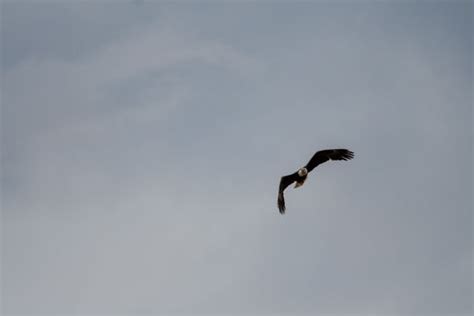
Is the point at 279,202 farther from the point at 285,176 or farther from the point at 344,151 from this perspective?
the point at 344,151

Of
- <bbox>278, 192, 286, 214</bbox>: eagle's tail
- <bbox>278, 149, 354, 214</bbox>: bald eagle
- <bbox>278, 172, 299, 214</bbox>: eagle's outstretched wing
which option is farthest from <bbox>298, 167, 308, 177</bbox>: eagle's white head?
<bbox>278, 192, 286, 214</bbox>: eagle's tail

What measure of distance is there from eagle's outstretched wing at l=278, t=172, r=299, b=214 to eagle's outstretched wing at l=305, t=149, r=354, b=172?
3.74 ft

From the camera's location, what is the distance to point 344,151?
3888 centimetres

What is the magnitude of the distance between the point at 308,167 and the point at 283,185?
2.07m

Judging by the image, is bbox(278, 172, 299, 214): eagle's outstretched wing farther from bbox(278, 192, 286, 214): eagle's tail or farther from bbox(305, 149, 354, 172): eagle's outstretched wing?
bbox(305, 149, 354, 172): eagle's outstretched wing

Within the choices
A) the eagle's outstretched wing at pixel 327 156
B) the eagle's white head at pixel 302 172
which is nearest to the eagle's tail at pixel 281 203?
the eagle's white head at pixel 302 172

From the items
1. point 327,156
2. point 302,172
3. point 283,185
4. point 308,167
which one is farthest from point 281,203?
point 327,156

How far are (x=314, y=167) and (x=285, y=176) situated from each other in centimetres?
215

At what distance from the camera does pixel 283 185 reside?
133 feet

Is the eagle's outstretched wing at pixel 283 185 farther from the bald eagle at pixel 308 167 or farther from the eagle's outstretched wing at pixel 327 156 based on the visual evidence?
the eagle's outstretched wing at pixel 327 156

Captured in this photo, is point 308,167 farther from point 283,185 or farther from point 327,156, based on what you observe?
point 283,185

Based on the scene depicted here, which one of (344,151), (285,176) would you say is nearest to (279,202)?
(285,176)

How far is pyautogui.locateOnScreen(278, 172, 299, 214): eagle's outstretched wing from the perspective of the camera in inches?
1574

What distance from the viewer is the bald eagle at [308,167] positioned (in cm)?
3900
